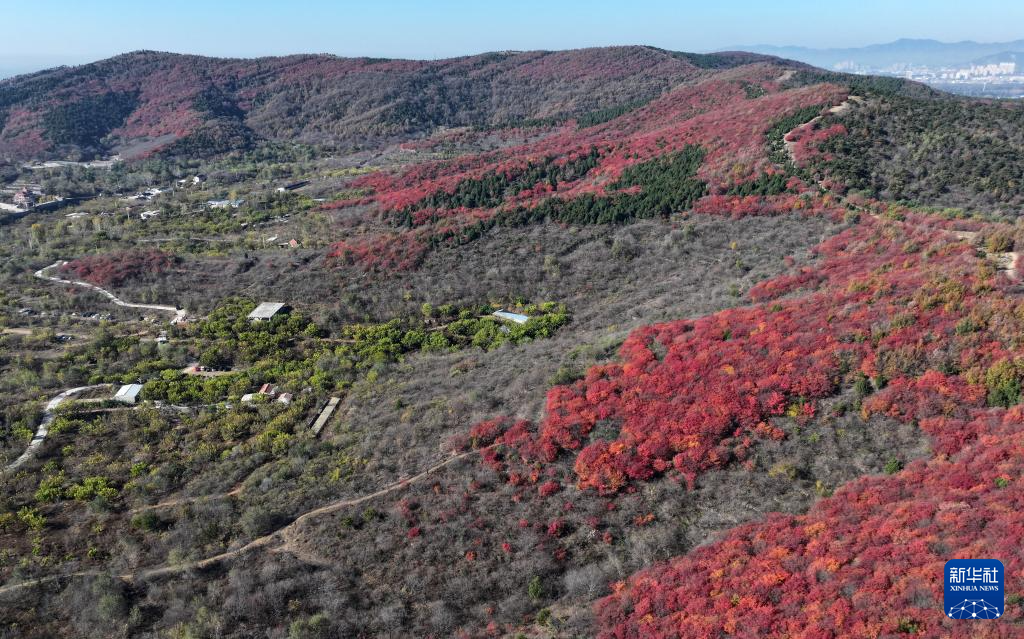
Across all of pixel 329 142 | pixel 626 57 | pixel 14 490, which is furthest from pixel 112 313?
pixel 626 57

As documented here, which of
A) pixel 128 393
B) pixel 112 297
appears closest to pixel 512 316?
pixel 128 393

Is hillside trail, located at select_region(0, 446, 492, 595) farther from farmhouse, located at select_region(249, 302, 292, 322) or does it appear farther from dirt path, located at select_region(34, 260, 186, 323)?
dirt path, located at select_region(34, 260, 186, 323)

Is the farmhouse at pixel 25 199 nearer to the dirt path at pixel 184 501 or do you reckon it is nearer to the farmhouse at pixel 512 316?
the farmhouse at pixel 512 316

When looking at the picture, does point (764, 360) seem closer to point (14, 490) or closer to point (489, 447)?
point (489, 447)

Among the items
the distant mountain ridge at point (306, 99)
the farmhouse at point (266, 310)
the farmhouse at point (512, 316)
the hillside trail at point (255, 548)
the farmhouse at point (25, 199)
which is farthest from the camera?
the distant mountain ridge at point (306, 99)

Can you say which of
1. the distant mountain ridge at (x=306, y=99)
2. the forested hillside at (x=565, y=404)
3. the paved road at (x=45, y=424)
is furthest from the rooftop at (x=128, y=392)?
the distant mountain ridge at (x=306, y=99)

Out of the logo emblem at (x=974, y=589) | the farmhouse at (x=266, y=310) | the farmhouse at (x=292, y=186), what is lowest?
the logo emblem at (x=974, y=589)
